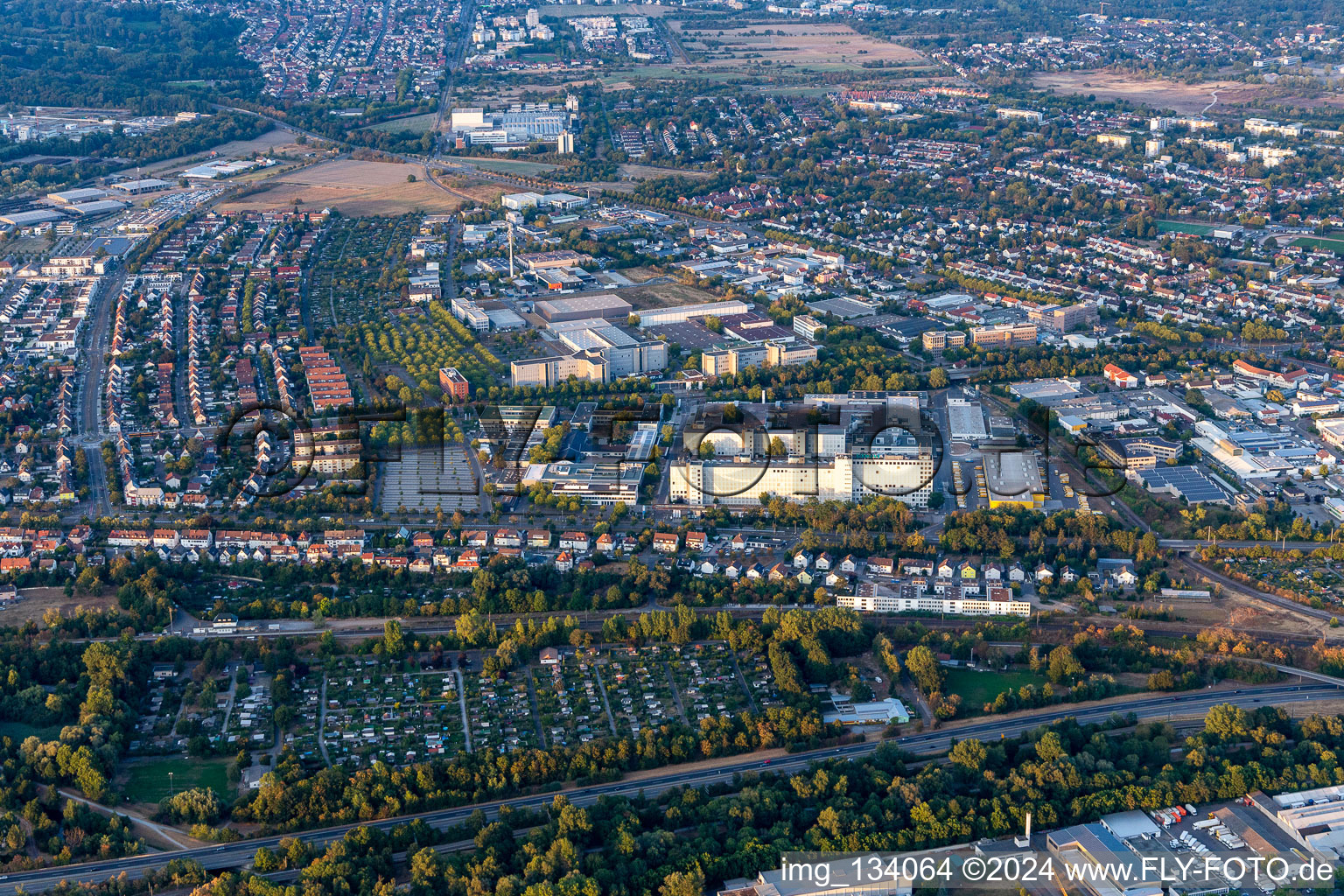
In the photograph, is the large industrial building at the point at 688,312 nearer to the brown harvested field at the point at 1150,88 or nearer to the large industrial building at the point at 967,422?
the large industrial building at the point at 967,422

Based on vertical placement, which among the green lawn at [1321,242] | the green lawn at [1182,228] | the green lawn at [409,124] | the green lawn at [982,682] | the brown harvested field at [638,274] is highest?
the green lawn at [409,124]

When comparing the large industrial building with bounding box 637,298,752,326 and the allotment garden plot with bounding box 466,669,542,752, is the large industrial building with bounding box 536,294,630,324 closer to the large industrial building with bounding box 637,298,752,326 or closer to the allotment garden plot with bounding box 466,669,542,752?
the large industrial building with bounding box 637,298,752,326

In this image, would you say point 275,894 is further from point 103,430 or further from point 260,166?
point 260,166

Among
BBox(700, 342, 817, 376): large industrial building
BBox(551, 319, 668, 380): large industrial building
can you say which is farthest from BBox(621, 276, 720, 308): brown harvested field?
BBox(700, 342, 817, 376): large industrial building

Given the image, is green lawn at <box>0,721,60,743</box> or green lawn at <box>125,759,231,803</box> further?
green lawn at <box>0,721,60,743</box>

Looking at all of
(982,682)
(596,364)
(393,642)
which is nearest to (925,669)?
(982,682)

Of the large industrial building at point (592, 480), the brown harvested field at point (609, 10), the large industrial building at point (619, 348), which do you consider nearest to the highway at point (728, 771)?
the large industrial building at point (592, 480)

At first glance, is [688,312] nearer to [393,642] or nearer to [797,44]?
[393,642]
